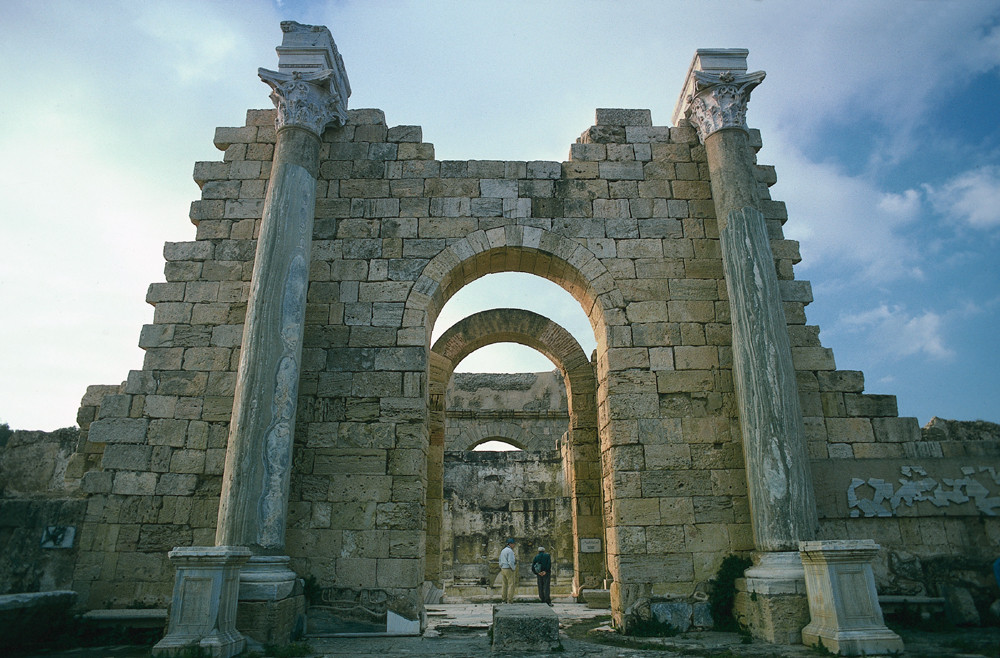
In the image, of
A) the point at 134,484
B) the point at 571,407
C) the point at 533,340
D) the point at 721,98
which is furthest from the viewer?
the point at 533,340

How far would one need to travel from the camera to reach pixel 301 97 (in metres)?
7.86

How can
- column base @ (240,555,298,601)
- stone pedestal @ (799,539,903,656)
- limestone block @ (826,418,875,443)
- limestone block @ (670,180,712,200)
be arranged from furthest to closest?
1. limestone block @ (670,180,712,200)
2. limestone block @ (826,418,875,443)
3. column base @ (240,555,298,601)
4. stone pedestal @ (799,539,903,656)

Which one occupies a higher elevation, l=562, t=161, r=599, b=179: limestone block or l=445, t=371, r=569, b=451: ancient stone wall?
l=562, t=161, r=599, b=179: limestone block

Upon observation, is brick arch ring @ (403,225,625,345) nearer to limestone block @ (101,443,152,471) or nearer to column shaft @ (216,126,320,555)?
column shaft @ (216,126,320,555)

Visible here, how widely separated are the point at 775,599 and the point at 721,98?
6.11 m

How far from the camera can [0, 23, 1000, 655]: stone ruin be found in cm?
644

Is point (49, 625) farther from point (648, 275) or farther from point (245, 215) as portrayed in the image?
point (648, 275)

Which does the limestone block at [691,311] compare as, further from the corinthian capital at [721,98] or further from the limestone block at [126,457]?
the limestone block at [126,457]

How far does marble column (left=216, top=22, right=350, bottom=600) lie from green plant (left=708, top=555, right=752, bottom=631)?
14.8 ft

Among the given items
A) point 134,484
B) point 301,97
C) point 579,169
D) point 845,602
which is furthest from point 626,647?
point 301,97

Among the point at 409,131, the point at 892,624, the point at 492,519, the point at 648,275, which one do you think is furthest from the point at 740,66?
the point at 492,519

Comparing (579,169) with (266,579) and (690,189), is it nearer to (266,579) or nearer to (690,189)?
(690,189)

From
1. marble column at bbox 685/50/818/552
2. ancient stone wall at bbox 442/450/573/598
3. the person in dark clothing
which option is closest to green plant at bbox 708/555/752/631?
marble column at bbox 685/50/818/552

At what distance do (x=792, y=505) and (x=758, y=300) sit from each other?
7.56 feet
